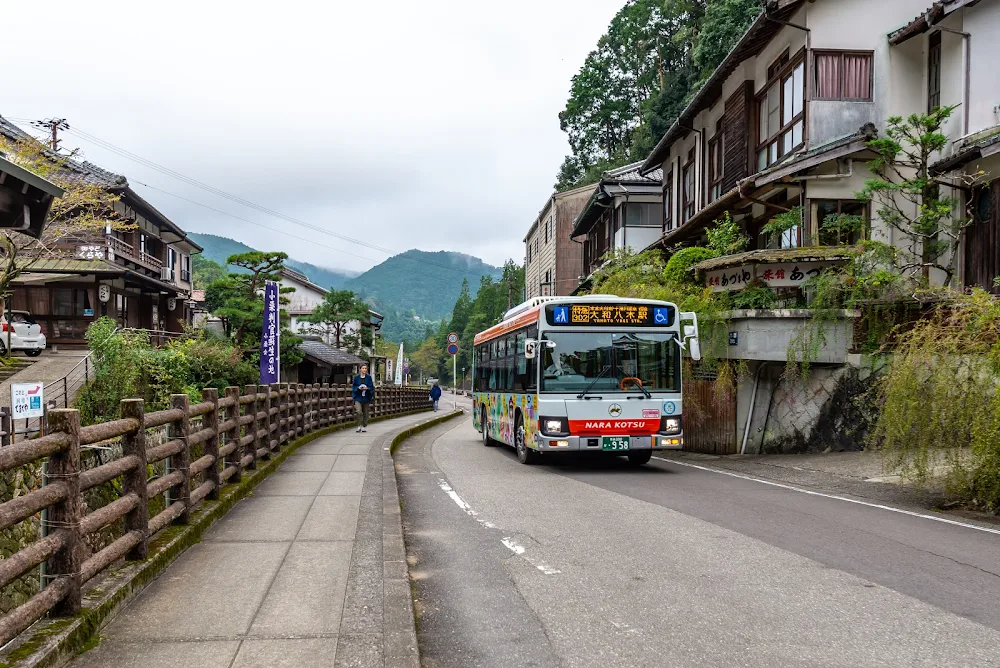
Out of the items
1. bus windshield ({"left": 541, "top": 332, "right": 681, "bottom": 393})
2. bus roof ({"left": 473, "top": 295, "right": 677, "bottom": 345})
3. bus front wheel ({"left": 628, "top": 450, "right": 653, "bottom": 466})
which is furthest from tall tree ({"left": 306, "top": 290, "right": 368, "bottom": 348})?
bus windshield ({"left": 541, "top": 332, "right": 681, "bottom": 393})

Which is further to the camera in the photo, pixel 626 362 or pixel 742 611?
pixel 626 362

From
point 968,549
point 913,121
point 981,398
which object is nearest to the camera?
point 968,549

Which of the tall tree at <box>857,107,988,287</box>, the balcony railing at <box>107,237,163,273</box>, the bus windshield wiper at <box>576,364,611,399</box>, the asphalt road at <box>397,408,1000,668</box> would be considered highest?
the balcony railing at <box>107,237,163,273</box>

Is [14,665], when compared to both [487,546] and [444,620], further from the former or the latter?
[487,546]

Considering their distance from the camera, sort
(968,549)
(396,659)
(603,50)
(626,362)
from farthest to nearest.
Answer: (603,50), (626,362), (968,549), (396,659)

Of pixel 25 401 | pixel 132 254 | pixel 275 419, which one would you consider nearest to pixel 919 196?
pixel 275 419

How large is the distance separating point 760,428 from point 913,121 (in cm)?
669

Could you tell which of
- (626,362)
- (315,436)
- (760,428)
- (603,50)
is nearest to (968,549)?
(626,362)

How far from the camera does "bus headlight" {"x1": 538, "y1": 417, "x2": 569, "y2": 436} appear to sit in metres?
12.8

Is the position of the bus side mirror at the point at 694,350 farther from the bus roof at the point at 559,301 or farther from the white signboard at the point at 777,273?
the white signboard at the point at 777,273

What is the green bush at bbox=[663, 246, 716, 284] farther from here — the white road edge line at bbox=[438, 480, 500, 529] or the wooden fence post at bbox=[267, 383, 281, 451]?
the wooden fence post at bbox=[267, 383, 281, 451]

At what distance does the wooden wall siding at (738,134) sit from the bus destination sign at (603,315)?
9.79m

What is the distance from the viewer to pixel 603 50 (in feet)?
201

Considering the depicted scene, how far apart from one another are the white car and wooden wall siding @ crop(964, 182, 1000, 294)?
31585 mm
